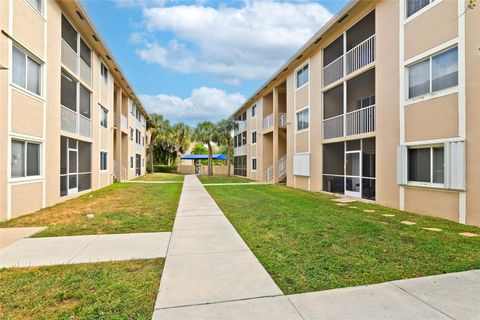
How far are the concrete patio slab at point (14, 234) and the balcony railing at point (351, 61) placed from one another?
1381cm

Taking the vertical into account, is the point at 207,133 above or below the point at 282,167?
above

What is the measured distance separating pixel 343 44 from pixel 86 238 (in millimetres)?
14333

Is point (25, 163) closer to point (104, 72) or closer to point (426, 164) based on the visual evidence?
point (104, 72)

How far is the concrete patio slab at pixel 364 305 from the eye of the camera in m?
2.99

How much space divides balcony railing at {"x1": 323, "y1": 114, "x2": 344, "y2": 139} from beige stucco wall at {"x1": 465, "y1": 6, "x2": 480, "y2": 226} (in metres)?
6.61

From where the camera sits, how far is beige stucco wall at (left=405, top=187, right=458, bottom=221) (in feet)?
27.1

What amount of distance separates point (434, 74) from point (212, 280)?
9657mm

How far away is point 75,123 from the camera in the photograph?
13.7m

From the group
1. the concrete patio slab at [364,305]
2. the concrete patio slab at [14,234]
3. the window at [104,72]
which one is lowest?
the concrete patio slab at [14,234]

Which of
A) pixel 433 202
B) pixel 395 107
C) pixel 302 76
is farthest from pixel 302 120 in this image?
pixel 433 202

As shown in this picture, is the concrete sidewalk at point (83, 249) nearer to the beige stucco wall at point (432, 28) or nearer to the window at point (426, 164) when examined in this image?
the window at point (426, 164)

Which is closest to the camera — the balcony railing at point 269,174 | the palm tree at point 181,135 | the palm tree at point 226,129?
the balcony railing at point 269,174

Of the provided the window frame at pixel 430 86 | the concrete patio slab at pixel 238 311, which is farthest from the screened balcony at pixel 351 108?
the concrete patio slab at pixel 238 311

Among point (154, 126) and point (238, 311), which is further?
point (154, 126)
